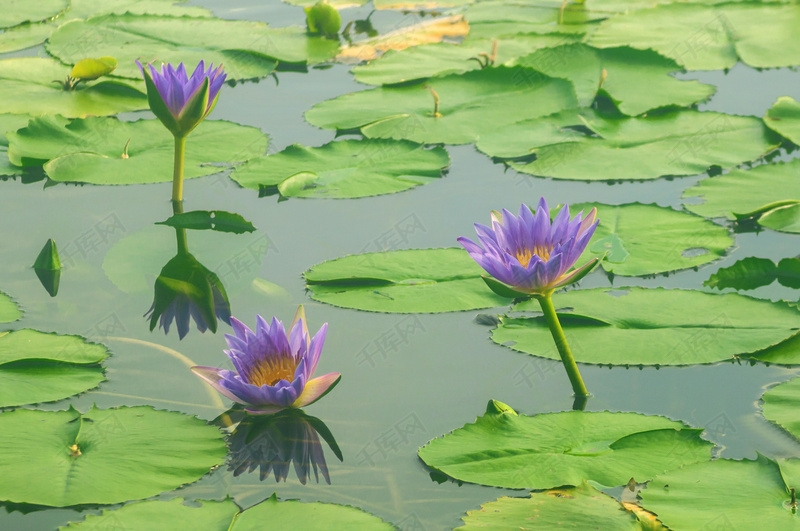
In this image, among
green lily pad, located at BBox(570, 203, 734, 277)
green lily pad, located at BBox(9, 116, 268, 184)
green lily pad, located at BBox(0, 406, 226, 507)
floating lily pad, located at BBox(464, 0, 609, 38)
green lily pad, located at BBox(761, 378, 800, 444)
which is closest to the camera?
green lily pad, located at BBox(0, 406, 226, 507)

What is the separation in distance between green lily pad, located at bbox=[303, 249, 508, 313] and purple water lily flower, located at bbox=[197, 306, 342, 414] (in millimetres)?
382

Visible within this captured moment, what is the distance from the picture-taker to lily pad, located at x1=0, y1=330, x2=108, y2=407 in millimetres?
1880

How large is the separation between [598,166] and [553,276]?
1.36 meters

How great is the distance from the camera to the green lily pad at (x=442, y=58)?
3.96 meters

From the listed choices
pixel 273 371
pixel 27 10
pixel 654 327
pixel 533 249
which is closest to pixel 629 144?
pixel 654 327

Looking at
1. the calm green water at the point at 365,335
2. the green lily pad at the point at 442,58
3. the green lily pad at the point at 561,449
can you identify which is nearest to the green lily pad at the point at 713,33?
the green lily pad at the point at 442,58

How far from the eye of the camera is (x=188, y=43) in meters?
4.32

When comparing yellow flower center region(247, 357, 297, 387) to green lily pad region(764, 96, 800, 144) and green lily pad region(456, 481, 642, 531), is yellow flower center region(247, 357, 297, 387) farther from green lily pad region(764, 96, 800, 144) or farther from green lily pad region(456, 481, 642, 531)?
green lily pad region(764, 96, 800, 144)

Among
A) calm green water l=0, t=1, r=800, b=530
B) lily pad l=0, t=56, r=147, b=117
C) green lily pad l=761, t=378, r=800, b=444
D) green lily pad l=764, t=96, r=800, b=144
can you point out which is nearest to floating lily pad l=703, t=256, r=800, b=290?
calm green water l=0, t=1, r=800, b=530

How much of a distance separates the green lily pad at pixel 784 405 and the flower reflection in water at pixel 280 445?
0.92 meters

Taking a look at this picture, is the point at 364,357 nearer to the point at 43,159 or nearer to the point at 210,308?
the point at 210,308

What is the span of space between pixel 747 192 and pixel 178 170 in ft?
6.29

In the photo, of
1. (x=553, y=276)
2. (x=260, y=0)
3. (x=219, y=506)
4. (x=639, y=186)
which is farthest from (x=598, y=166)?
(x=260, y=0)

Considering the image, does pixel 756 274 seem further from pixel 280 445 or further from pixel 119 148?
pixel 119 148
